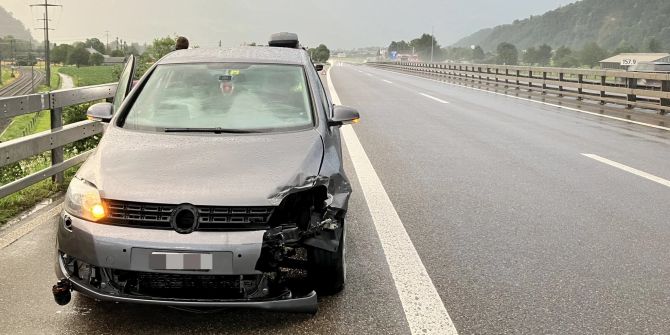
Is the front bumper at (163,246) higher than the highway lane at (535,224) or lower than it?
higher

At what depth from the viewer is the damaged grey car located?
306 centimetres

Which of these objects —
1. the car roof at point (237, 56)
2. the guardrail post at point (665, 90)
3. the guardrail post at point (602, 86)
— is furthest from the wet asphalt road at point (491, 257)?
the guardrail post at point (602, 86)

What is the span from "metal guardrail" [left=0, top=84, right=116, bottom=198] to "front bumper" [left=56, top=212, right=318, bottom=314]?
2.77 metres

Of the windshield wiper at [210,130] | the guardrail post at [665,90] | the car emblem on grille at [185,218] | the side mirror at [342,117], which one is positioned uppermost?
the guardrail post at [665,90]

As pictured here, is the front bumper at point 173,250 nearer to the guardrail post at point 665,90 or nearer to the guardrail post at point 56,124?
the guardrail post at point 56,124

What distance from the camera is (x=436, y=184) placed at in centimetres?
709

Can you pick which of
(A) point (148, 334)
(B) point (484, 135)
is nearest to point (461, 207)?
(A) point (148, 334)

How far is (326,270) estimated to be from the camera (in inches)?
135

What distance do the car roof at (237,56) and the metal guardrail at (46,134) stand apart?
5.54 feet

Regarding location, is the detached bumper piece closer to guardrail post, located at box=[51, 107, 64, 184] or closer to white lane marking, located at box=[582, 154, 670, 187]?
guardrail post, located at box=[51, 107, 64, 184]

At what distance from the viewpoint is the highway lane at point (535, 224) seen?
3.62m

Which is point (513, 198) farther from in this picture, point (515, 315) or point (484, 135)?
point (484, 135)

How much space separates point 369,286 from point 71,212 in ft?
5.86

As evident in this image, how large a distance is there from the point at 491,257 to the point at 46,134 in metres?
4.52
